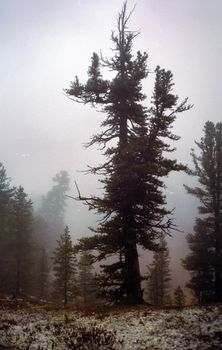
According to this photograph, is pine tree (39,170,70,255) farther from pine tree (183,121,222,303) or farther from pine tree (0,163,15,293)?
pine tree (183,121,222,303)

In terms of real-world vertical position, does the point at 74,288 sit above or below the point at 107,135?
below

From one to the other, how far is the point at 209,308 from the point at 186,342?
465cm

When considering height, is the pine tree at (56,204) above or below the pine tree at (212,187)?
above

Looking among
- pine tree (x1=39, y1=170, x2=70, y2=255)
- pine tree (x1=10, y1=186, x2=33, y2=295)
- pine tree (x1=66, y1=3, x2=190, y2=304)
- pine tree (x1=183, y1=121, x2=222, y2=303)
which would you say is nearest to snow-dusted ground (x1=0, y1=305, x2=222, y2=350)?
pine tree (x1=66, y1=3, x2=190, y2=304)

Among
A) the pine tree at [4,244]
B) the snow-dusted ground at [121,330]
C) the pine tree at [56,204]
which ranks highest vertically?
the pine tree at [56,204]

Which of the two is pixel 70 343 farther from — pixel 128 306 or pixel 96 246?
pixel 96 246

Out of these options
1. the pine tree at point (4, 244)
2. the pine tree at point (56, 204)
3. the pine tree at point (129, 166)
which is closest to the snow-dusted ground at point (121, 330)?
the pine tree at point (129, 166)

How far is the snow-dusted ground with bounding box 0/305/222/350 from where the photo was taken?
9398 millimetres

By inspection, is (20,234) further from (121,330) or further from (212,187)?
(121,330)

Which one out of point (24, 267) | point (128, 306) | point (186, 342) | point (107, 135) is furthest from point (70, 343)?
point (24, 267)

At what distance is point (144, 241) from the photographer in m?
16.8

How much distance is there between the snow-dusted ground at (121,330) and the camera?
9.40 metres

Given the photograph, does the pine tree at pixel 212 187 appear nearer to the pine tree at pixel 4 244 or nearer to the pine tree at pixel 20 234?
the pine tree at pixel 20 234

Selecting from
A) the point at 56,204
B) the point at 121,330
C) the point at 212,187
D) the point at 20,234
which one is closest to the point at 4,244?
the point at 20,234
